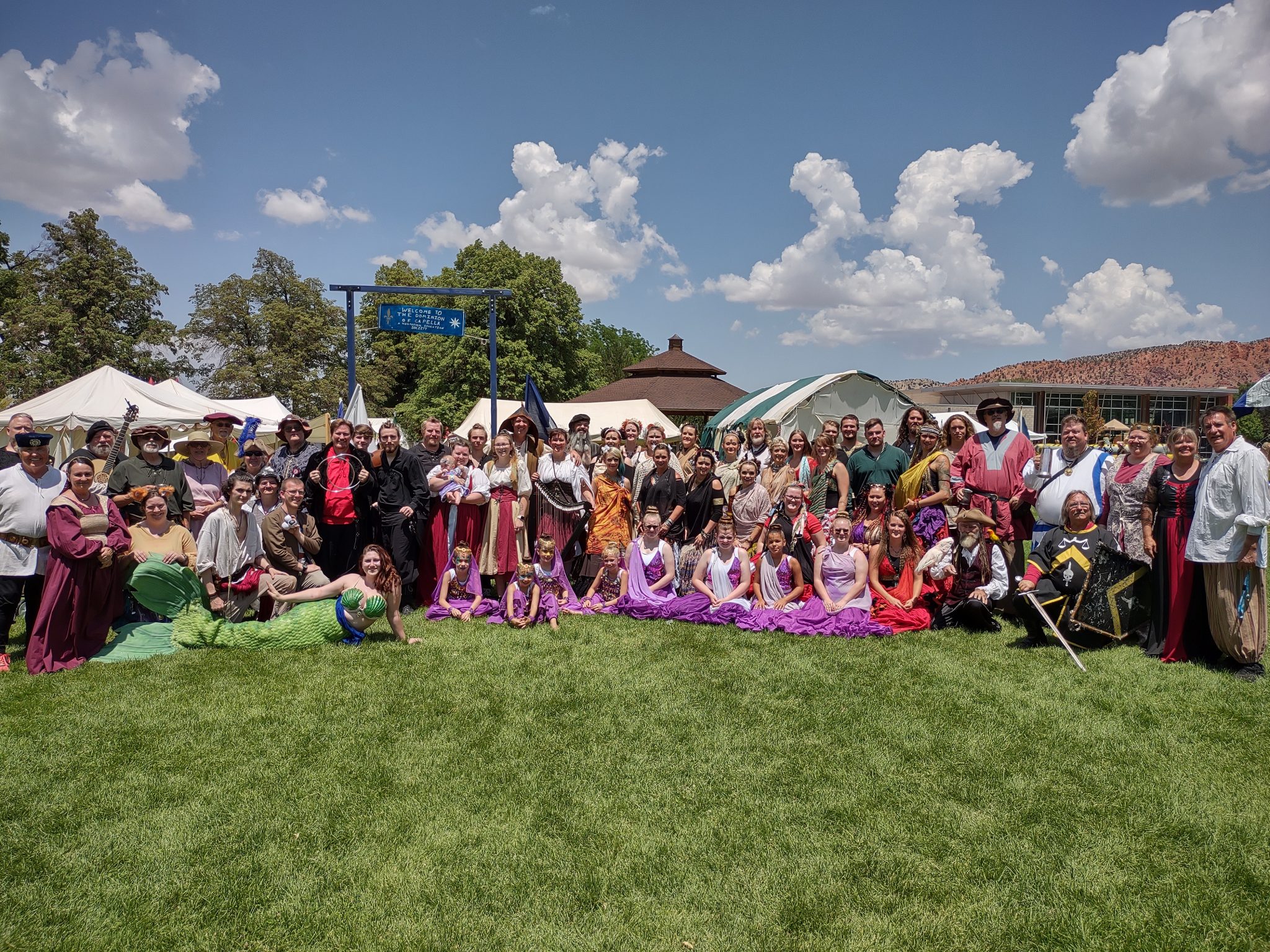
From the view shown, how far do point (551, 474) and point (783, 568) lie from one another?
2134 millimetres

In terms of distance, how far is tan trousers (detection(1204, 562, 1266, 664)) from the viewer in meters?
4.43

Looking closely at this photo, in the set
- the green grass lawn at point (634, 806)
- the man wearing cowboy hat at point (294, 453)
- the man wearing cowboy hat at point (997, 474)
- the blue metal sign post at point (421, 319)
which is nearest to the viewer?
the green grass lawn at point (634, 806)

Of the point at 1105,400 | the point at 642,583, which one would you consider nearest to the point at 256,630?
the point at 642,583

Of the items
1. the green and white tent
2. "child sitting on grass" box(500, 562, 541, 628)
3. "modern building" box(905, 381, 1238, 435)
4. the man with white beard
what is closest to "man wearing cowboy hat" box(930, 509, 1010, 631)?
"child sitting on grass" box(500, 562, 541, 628)

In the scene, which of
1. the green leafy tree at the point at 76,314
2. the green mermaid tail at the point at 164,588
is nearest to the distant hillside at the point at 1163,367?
the green leafy tree at the point at 76,314

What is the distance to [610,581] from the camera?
638 centimetres

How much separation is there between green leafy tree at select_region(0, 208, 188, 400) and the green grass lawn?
19.6 metres

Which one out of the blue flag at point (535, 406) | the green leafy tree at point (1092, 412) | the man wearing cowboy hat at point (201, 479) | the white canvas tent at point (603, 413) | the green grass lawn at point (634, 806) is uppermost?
the green leafy tree at point (1092, 412)

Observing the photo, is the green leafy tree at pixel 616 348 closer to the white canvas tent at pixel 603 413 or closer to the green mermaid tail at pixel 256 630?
the white canvas tent at pixel 603 413

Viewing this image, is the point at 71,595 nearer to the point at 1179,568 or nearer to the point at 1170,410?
the point at 1179,568

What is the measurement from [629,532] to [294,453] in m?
2.91

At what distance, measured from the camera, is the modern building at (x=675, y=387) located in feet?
91.9

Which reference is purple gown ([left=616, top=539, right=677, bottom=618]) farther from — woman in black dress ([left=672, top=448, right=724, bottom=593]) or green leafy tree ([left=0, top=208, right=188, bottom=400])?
green leafy tree ([left=0, top=208, right=188, bottom=400])

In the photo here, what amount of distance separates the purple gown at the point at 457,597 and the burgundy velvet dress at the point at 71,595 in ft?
7.16
